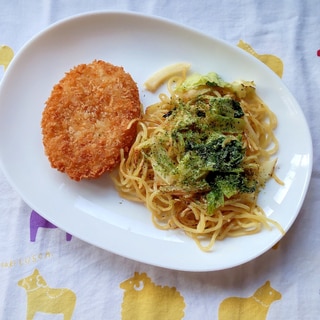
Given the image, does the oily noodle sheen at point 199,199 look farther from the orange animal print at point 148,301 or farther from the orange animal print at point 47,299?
the orange animal print at point 47,299

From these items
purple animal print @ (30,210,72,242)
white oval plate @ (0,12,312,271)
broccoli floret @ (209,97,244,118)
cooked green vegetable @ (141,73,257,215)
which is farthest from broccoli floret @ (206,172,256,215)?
purple animal print @ (30,210,72,242)

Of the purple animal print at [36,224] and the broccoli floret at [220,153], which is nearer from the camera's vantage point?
the broccoli floret at [220,153]

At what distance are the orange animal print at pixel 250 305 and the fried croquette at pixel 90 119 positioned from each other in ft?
3.54

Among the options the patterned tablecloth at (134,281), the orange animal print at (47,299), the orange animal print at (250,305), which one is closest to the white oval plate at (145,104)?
the patterned tablecloth at (134,281)

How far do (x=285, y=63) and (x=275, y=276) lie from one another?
140 cm

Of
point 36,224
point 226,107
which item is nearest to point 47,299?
point 36,224

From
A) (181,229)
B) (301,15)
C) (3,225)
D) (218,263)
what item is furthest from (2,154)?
(301,15)

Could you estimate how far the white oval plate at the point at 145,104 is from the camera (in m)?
2.93

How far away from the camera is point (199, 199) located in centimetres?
296

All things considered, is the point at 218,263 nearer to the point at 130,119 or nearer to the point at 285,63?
the point at 130,119

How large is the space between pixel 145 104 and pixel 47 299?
4.39 feet

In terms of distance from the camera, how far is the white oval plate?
2.93 metres

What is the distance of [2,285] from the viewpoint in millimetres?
3029

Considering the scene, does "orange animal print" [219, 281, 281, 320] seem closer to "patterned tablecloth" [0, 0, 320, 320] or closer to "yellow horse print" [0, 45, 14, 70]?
"patterned tablecloth" [0, 0, 320, 320]
